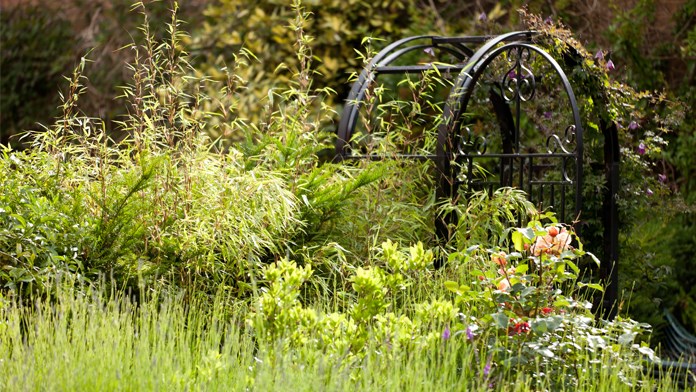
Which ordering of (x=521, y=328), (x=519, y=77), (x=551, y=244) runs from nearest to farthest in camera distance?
(x=521, y=328)
(x=551, y=244)
(x=519, y=77)

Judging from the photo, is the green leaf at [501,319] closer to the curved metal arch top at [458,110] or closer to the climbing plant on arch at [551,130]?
the climbing plant on arch at [551,130]

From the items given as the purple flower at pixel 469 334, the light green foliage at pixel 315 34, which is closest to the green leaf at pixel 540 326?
the purple flower at pixel 469 334

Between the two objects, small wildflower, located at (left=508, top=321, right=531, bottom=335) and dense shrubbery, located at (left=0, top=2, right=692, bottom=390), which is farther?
small wildflower, located at (left=508, top=321, right=531, bottom=335)

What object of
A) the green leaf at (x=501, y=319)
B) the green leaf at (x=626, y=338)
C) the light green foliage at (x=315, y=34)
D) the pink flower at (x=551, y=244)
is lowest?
the green leaf at (x=626, y=338)

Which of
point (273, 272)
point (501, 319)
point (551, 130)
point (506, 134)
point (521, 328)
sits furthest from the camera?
point (506, 134)

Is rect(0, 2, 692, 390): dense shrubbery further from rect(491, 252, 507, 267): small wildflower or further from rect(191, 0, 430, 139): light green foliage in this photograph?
rect(191, 0, 430, 139): light green foliage

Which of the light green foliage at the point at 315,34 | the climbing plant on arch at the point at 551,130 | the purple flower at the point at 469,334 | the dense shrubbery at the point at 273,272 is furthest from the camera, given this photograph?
the light green foliage at the point at 315,34

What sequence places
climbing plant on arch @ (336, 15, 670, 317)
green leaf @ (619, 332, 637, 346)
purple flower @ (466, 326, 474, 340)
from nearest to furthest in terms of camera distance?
1. purple flower @ (466, 326, 474, 340)
2. green leaf @ (619, 332, 637, 346)
3. climbing plant on arch @ (336, 15, 670, 317)

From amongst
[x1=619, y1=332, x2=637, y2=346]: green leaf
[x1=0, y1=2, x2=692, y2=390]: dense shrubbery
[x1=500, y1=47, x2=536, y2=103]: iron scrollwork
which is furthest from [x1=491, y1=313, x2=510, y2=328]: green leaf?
[x1=500, y1=47, x2=536, y2=103]: iron scrollwork

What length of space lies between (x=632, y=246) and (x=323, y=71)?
3.06m

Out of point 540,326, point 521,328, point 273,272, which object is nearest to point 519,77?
point 521,328

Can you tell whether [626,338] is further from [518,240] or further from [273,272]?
[273,272]

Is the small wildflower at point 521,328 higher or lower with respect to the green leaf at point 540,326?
lower

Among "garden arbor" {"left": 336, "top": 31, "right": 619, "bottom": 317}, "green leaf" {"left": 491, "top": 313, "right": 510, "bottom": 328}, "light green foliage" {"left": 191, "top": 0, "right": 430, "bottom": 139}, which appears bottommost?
"green leaf" {"left": 491, "top": 313, "right": 510, "bottom": 328}
